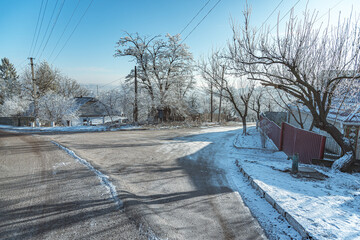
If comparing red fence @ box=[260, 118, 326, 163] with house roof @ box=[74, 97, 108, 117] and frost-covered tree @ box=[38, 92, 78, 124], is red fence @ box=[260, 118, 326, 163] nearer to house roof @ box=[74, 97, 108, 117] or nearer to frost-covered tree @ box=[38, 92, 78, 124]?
frost-covered tree @ box=[38, 92, 78, 124]

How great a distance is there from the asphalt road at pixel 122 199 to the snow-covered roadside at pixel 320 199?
0.85m

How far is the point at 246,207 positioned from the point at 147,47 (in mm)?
22434

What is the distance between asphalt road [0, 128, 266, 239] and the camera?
119 inches

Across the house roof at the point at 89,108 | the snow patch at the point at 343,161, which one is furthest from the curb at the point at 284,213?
the house roof at the point at 89,108

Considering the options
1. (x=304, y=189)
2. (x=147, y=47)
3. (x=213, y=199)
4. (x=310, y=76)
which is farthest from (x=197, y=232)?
(x=147, y=47)

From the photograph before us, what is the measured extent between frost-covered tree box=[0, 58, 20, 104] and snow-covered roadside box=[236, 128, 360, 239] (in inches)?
1746

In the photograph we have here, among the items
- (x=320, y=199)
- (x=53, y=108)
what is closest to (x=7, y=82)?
(x=53, y=108)

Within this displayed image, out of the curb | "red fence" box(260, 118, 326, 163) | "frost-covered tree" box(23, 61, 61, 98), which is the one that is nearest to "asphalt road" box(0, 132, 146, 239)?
the curb

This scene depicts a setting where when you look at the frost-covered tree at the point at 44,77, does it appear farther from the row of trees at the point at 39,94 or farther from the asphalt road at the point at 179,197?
the asphalt road at the point at 179,197

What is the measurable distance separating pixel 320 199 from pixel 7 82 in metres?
54.3

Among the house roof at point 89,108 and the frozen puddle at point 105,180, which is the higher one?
the house roof at point 89,108

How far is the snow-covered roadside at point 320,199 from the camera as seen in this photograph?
10.0 feet

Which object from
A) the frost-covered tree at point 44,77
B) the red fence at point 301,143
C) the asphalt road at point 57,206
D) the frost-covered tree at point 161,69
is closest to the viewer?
the asphalt road at point 57,206

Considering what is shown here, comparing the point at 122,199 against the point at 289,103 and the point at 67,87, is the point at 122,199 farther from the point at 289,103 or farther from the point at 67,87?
the point at 67,87
